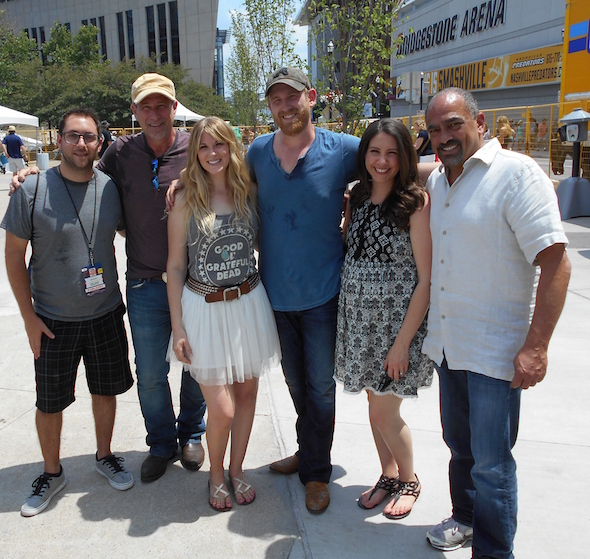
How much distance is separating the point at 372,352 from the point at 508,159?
1076mm

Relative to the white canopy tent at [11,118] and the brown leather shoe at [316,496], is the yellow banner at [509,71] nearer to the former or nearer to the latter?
the white canopy tent at [11,118]

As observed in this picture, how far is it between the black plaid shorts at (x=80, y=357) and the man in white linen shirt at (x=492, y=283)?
5.98 feet

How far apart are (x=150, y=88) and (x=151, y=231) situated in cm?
77

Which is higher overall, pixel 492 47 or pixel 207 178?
pixel 492 47

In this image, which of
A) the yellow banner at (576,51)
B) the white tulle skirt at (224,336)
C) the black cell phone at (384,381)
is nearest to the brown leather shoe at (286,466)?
the white tulle skirt at (224,336)

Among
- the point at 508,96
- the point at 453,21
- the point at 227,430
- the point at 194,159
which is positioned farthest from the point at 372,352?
the point at 453,21

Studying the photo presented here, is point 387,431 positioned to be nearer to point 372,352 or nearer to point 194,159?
point 372,352

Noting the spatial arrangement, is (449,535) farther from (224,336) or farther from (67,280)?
(67,280)

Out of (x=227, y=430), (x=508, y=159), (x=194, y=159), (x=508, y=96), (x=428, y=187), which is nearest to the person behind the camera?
(x=508, y=159)

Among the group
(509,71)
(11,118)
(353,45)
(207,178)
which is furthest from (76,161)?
(509,71)

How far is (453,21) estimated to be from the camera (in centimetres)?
3316

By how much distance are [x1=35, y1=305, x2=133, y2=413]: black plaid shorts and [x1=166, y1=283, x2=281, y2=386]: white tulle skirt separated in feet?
1.77

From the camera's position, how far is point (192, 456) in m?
A: 3.45

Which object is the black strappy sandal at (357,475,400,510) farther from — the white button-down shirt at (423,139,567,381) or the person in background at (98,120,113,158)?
the person in background at (98,120,113,158)
